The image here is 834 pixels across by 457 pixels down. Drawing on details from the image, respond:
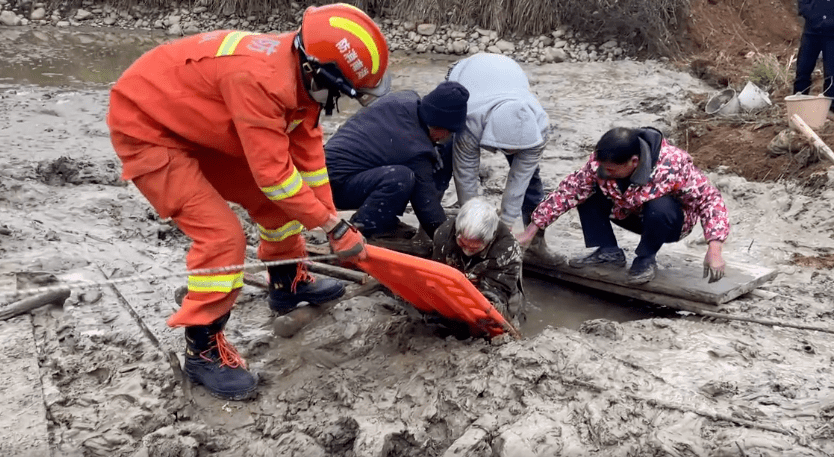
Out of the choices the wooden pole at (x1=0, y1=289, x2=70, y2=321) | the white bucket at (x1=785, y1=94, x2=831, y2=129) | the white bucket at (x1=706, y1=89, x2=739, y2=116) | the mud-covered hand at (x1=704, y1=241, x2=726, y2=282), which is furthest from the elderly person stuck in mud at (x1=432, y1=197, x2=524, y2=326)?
the white bucket at (x1=706, y1=89, x2=739, y2=116)

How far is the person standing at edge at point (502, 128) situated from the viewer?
4.60 m

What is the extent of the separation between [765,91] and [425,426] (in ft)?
21.0

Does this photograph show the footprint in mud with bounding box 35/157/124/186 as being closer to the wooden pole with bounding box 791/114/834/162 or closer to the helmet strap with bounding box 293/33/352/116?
the helmet strap with bounding box 293/33/352/116

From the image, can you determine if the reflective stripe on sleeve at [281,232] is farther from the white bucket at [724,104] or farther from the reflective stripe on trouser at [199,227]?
the white bucket at [724,104]

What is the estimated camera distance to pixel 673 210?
175 inches

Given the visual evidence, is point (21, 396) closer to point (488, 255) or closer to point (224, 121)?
point (224, 121)

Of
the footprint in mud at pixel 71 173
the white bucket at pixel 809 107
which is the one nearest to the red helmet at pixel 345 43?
the footprint in mud at pixel 71 173

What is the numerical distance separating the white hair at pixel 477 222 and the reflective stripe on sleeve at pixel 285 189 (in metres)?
0.95

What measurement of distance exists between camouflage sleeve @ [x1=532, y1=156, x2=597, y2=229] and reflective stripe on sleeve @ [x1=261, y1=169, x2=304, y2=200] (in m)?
1.93

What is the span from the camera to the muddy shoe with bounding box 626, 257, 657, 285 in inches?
181

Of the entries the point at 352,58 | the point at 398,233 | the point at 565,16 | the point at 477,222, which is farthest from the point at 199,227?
the point at 565,16

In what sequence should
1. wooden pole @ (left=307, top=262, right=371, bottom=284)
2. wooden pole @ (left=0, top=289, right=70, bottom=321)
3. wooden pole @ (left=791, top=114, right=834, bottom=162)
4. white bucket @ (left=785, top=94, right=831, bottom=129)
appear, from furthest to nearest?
white bucket @ (left=785, top=94, right=831, bottom=129) < wooden pole @ (left=791, top=114, right=834, bottom=162) < wooden pole @ (left=307, top=262, right=371, bottom=284) < wooden pole @ (left=0, top=289, right=70, bottom=321)

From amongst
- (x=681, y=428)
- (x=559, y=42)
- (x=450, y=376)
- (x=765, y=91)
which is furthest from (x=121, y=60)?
(x=681, y=428)

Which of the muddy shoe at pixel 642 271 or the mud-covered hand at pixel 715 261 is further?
the muddy shoe at pixel 642 271
